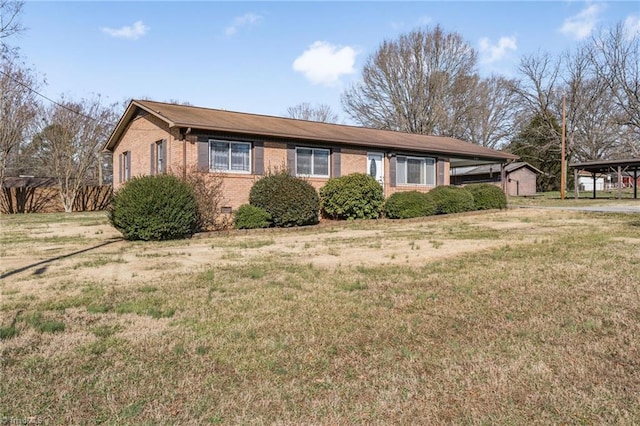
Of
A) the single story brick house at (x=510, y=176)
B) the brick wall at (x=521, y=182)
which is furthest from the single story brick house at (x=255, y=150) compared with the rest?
the brick wall at (x=521, y=182)

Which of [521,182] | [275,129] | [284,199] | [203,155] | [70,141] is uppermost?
[70,141]

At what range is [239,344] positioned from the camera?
11.9 feet

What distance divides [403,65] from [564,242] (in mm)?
Result: 29805

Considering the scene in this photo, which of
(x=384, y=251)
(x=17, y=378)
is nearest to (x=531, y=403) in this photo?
(x=17, y=378)

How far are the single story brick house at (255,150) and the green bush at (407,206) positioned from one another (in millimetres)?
2116

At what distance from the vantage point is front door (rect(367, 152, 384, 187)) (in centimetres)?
1858

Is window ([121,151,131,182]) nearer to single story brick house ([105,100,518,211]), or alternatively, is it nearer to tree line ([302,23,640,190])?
single story brick house ([105,100,518,211])

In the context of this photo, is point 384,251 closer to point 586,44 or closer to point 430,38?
point 430,38

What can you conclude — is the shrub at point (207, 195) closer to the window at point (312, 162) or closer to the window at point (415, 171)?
the window at point (312, 162)

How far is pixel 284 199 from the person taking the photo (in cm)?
1339

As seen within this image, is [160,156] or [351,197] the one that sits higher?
[160,156]

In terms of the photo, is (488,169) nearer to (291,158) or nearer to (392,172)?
(392,172)

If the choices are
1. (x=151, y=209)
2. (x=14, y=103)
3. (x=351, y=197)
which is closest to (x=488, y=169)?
(x=351, y=197)

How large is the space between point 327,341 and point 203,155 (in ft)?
37.4
